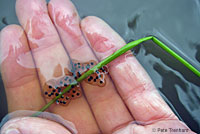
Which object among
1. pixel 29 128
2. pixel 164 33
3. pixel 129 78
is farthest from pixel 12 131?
pixel 164 33

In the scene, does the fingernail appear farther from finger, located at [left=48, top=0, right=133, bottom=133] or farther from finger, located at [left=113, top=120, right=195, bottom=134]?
finger, located at [left=113, top=120, right=195, bottom=134]

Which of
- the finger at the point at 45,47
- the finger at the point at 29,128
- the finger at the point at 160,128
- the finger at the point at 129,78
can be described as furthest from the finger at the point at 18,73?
the finger at the point at 160,128

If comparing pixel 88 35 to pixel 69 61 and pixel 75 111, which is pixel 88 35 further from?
pixel 75 111

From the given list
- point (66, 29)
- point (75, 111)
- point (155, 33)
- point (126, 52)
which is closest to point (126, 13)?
point (155, 33)

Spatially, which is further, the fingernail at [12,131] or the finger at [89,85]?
the finger at [89,85]

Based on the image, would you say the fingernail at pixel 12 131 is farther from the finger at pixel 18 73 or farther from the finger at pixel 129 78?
the finger at pixel 129 78

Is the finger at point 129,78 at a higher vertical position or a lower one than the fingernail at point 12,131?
higher

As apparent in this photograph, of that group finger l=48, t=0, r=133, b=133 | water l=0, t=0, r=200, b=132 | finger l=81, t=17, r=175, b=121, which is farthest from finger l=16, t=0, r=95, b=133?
finger l=81, t=17, r=175, b=121
